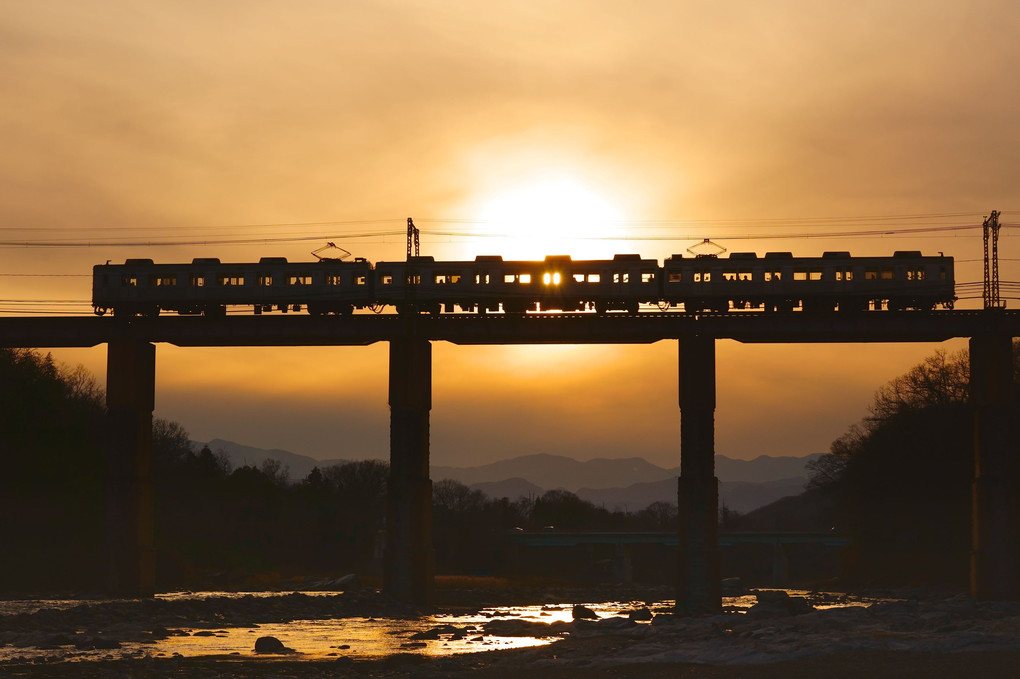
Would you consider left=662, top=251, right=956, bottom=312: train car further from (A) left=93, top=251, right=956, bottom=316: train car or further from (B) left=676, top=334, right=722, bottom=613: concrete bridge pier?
(B) left=676, top=334, right=722, bottom=613: concrete bridge pier

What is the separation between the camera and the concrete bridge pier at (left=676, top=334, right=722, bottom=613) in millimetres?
68875

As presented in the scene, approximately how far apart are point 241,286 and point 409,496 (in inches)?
687

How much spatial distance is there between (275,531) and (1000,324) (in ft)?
251

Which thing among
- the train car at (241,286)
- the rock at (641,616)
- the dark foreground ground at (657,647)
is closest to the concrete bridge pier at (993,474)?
the dark foreground ground at (657,647)

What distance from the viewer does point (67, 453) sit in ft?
294

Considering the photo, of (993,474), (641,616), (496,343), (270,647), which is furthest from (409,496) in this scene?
(993,474)

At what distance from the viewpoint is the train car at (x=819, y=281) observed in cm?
7338

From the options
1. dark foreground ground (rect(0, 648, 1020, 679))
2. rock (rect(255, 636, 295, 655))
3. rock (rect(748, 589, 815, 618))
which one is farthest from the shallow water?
rock (rect(748, 589, 815, 618))

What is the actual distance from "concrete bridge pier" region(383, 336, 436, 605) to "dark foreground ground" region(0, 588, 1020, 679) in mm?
8992

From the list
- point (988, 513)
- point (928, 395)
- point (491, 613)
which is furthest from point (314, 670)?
point (928, 395)

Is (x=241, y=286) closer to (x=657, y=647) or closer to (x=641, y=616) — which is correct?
(x=641, y=616)

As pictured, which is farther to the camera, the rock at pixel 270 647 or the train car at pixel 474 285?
the train car at pixel 474 285

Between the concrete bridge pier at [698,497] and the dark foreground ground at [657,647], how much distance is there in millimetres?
7028

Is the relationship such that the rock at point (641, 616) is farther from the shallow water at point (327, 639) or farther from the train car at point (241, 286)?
the train car at point (241, 286)
